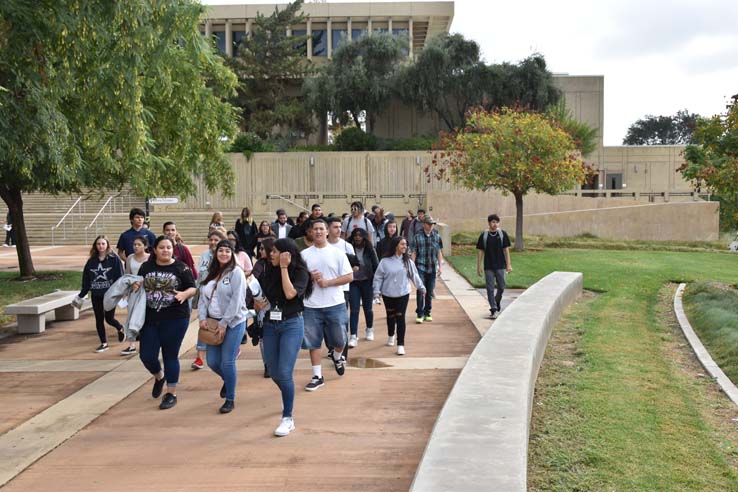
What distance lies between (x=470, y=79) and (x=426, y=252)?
36.4m

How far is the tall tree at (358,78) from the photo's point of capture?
46662 millimetres

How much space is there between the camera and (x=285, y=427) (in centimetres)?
616

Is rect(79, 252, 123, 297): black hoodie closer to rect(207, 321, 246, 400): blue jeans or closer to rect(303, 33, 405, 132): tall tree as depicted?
rect(207, 321, 246, 400): blue jeans

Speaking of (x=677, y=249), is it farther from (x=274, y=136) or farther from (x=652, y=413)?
(x=274, y=136)

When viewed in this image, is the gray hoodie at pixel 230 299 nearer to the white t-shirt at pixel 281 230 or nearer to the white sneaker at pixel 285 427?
the white sneaker at pixel 285 427

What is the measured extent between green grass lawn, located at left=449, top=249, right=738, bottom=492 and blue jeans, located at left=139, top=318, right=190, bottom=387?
337 centimetres

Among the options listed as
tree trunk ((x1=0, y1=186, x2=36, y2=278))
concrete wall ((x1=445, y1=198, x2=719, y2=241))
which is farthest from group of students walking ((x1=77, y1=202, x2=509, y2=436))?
concrete wall ((x1=445, y1=198, x2=719, y2=241))

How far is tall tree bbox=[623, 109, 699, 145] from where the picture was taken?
8606 centimetres

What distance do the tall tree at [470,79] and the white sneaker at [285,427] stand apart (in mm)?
40994

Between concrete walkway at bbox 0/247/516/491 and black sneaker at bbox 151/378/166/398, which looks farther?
black sneaker at bbox 151/378/166/398

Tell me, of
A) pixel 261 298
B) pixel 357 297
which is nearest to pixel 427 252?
pixel 357 297

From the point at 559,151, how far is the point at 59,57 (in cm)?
1985

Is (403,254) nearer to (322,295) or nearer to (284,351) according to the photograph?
(322,295)

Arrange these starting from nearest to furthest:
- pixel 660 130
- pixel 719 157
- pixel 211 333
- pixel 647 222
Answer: pixel 211 333 → pixel 719 157 → pixel 647 222 → pixel 660 130
